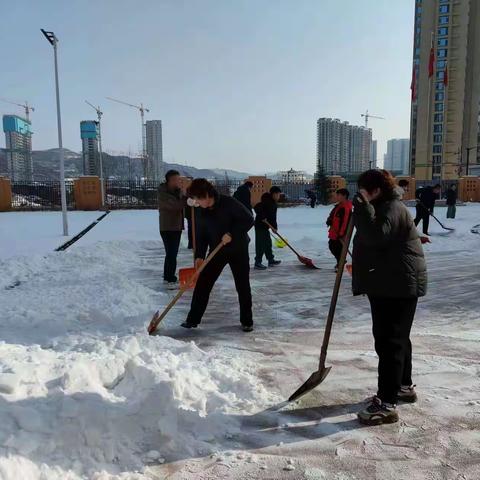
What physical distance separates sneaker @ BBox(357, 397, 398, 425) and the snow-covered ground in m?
0.06

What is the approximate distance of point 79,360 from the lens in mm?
3477

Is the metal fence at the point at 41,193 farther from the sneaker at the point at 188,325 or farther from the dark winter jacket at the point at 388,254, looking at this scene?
the dark winter jacket at the point at 388,254

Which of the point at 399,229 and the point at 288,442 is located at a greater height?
the point at 399,229

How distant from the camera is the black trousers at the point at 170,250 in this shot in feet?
23.6

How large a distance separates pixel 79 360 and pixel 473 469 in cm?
256

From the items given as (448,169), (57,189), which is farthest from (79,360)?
(448,169)

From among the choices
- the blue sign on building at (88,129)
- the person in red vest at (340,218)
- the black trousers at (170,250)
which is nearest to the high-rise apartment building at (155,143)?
the blue sign on building at (88,129)

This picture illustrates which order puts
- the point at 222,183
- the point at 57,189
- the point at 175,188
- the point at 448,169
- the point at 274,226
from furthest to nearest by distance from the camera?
1. the point at 448,169
2. the point at 222,183
3. the point at 57,189
4. the point at 274,226
5. the point at 175,188

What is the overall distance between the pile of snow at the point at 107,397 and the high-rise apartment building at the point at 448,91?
74895 mm

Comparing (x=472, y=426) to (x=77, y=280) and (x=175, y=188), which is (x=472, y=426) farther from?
(x=77, y=280)

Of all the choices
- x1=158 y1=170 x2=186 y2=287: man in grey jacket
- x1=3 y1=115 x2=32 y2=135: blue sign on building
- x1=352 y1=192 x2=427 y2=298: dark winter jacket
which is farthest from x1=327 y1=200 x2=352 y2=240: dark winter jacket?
x1=3 y1=115 x2=32 y2=135: blue sign on building

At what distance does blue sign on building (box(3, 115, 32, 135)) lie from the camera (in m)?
59.0

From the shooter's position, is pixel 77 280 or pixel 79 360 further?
pixel 77 280

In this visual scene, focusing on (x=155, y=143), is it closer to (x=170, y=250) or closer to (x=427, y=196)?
(x=427, y=196)
